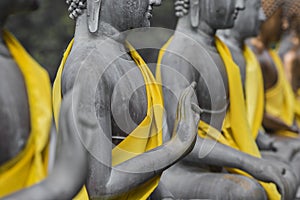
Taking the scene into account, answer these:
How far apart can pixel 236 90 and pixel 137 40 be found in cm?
81

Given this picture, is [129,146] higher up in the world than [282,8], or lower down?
higher up

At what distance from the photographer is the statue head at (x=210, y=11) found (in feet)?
13.8

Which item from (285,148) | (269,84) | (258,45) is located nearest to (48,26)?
(258,45)

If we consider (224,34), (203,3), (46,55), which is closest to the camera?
(203,3)

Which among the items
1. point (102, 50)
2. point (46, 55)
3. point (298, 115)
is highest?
point (102, 50)

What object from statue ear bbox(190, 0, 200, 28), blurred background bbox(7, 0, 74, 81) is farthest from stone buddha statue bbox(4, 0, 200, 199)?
blurred background bbox(7, 0, 74, 81)

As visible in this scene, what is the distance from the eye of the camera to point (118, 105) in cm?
302

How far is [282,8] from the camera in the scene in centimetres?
646

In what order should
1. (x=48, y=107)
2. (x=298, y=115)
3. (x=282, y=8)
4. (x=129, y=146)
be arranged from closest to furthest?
(x=48, y=107) → (x=129, y=146) → (x=282, y=8) → (x=298, y=115)

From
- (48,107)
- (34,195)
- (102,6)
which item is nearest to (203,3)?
(102,6)

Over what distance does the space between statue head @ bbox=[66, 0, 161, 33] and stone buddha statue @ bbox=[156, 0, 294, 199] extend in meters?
0.68

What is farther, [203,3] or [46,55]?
[46,55]

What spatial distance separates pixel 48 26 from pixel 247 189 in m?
8.83

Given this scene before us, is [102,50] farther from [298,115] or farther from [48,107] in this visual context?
[298,115]
